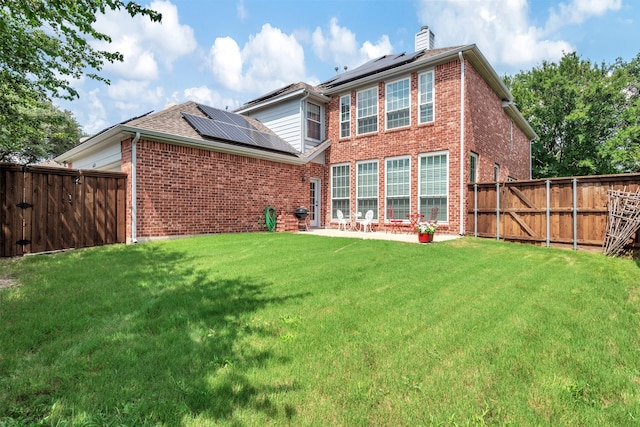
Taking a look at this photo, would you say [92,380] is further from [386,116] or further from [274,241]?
[386,116]

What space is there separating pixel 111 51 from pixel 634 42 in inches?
1257

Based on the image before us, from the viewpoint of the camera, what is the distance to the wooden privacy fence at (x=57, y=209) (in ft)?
23.7

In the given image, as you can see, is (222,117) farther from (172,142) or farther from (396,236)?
(396,236)

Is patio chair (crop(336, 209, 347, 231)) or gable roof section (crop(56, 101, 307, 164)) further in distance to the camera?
patio chair (crop(336, 209, 347, 231))

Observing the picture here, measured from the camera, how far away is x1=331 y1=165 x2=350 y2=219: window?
14.0m

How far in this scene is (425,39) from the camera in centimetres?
1420

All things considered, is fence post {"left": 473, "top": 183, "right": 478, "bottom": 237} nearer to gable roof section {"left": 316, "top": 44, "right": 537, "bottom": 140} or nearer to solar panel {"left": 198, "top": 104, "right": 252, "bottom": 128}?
gable roof section {"left": 316, "top": 44, "right": 537, "bottom": 140}

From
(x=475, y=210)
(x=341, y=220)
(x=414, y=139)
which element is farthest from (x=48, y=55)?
(x=475, y=210)

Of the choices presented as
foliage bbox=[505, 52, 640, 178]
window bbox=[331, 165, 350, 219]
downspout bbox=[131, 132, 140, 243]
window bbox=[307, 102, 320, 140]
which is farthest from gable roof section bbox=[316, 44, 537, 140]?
foliage bbox=[505, 52, 640, 178]

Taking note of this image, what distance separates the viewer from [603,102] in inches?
902

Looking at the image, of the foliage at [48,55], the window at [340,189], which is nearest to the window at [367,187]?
the window at [340,189]

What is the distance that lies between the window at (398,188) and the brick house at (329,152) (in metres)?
0.04

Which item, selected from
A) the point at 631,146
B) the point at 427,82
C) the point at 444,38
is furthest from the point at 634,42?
the point at 427,82

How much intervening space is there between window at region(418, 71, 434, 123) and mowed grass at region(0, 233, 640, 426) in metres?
7.74
